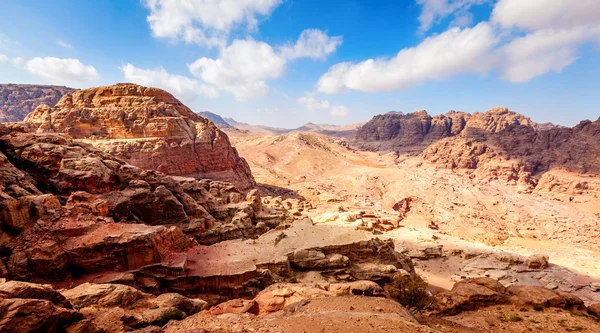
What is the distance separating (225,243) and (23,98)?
585 feet

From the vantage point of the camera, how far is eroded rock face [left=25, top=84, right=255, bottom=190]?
39.4 meters

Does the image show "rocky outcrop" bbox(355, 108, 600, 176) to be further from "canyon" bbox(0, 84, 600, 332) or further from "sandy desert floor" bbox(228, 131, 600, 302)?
"canyon" bbox(0, 84, 600, 332)

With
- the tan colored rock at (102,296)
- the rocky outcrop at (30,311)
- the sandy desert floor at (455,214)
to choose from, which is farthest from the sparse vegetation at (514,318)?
the rocky outcrop at (30,311)

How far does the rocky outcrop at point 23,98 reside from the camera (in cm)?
12612

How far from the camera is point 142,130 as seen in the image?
41.8 metres

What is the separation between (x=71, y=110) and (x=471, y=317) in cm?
5245

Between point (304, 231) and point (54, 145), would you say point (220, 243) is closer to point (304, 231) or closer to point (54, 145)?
point (304, 231)

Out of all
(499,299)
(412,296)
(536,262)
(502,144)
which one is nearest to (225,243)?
(412,296)

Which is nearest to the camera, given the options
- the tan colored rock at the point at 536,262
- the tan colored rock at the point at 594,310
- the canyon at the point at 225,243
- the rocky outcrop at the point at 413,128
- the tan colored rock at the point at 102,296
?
the tan colored rock at the point at 102,296

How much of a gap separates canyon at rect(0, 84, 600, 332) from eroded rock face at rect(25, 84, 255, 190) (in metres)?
0.22

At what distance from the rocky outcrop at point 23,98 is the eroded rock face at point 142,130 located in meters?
121

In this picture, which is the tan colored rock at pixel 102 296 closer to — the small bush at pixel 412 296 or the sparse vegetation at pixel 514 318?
the small bush at pixel 412 296

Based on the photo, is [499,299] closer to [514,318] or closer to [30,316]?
[514,318]

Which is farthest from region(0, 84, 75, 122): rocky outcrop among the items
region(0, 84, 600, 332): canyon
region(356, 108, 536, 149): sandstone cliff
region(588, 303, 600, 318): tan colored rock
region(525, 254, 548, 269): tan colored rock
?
region(588, 303, 600, 318): tan colored rock
